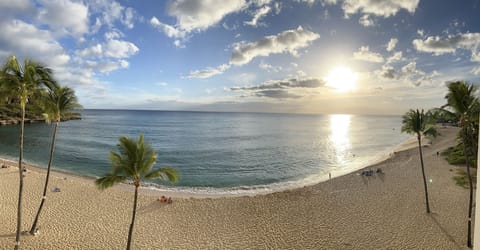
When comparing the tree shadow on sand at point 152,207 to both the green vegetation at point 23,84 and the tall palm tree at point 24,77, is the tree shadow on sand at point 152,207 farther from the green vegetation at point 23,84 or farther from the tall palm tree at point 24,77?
the tall palm tree at point 24,77

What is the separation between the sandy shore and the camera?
13.7 meters

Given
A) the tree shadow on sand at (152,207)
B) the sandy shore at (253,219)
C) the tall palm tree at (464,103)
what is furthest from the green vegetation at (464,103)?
the tree shadow on sand at (152,207)

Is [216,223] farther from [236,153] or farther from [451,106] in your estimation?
[236,153]

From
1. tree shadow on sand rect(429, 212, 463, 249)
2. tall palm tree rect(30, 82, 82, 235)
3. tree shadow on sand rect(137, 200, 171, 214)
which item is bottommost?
tree shadow on sand rect(137, 200, 171, 214)

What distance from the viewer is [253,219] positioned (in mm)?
17062

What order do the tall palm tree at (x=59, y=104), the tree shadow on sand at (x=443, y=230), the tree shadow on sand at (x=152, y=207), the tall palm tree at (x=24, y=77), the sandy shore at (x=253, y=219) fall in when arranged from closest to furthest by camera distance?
the tall palm tree at (x=24, y=77) → the tall palm tree at (x=59, y=104) → the tree shadow on sand at (x=443, y=230) → the sandy shore at (x=253, y=219) → the tree shadow on sand at (x=152, y=207)

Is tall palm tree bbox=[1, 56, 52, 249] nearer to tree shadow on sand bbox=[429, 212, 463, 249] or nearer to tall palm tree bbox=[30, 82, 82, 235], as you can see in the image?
tall palm tree bbox=[30, 82, 82, 235]

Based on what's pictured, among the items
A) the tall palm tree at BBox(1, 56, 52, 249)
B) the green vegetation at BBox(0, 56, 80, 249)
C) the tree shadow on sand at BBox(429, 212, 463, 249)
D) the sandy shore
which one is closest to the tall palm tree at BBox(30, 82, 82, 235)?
the green vegetation at BBox(0, 56, 80, 249)

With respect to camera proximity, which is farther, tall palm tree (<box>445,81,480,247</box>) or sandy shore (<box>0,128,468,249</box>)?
sandy shore (<box>0,128,468,249</box>)

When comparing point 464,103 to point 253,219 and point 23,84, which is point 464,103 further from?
point 23,84

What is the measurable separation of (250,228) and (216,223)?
8.22 feet

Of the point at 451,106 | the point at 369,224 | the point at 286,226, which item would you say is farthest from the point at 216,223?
the point at 451,106

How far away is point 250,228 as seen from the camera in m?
15.7

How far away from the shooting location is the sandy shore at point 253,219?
1369cm
